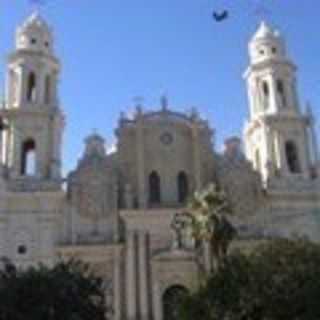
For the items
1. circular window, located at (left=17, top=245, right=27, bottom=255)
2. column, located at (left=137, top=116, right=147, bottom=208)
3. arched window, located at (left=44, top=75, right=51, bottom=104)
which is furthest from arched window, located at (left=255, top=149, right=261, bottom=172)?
circular window, located at (left=17, top=245, right=27, bottom=255)

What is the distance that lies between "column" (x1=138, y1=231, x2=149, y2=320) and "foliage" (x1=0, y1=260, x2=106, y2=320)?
12.9m

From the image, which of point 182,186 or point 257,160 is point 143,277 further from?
point 257,160

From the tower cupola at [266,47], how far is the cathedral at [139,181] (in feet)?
2.99

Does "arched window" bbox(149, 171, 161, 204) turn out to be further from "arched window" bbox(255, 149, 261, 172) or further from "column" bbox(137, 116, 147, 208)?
"arched window" bbox(255, 149, 261, 172)

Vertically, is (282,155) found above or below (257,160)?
below

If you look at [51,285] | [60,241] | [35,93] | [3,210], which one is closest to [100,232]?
[60,241]

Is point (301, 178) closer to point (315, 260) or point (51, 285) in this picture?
point (315, 260)

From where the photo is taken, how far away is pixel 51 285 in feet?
97.1

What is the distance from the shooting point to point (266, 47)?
177 ft

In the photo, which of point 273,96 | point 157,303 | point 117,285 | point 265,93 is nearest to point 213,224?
point 157,303

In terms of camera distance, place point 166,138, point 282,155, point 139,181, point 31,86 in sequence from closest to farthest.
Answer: point 139,181
point 166,138
point 282,155
point 31,86

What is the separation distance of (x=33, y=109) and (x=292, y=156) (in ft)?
56.1

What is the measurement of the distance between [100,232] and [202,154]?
8.25m

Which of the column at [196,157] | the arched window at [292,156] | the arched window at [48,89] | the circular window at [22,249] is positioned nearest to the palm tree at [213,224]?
the column at [196,157]
